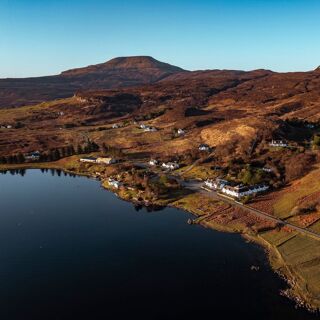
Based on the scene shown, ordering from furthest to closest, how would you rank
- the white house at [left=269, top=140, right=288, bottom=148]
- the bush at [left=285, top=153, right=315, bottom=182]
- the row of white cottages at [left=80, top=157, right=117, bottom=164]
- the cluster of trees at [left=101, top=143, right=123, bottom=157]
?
the cluster of trees at [left=101, top=143, right=123, bottom=157]
the row of white cottages at [left=80, top=157, right=117, bottom=164]
the white house at [left=269, top=140, right=288, bottom=148]
the bush at [left=285, top=153, right=315, bottom=182]

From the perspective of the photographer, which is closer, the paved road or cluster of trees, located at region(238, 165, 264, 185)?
the paved road

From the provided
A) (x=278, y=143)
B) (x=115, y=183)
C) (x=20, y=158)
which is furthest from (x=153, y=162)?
(x=20, y=158)

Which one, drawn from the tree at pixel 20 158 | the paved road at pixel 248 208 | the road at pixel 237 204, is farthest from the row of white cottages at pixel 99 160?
the paved road at pixel 248 208

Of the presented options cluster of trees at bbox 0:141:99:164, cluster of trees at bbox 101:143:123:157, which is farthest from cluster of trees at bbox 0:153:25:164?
cluster of trees at bbox 101:143:123:157

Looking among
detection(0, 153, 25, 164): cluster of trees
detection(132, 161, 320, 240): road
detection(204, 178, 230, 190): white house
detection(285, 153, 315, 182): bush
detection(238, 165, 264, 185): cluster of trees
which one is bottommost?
detection(0, 153, 25, 164): cluster of trees

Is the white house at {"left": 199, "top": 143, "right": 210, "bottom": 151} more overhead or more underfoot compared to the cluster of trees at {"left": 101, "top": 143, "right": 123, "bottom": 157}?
more overhead

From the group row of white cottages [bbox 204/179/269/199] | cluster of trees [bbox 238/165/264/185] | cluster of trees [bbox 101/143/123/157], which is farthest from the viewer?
cluster of trees [bbox 101/143/123/157]

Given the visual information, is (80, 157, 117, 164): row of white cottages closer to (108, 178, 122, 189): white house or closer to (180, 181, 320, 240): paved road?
(108, 178, 122, 189): white house

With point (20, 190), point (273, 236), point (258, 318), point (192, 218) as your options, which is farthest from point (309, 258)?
point (20, 190)

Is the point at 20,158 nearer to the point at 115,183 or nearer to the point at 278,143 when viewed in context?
the point at 115,183
